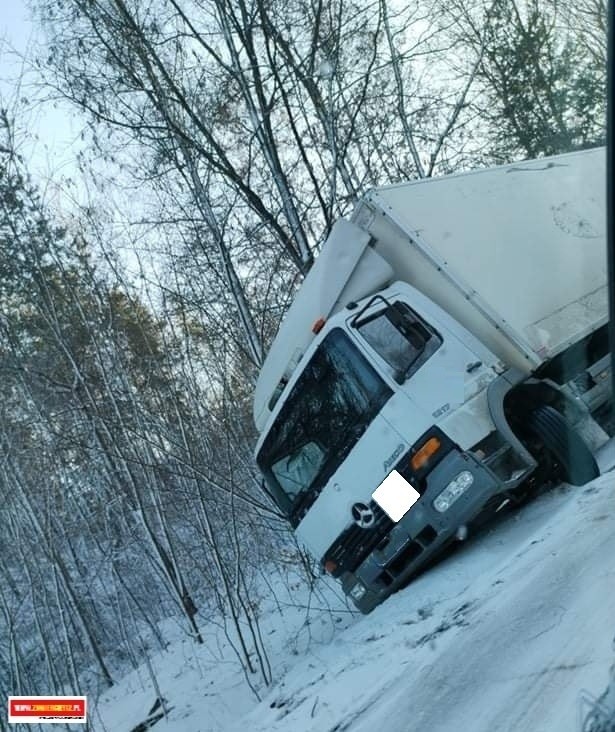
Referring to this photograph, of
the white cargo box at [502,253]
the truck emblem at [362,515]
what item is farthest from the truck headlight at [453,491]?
the white cargo box at [502,253]

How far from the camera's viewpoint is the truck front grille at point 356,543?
5234mm

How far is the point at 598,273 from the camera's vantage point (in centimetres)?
595

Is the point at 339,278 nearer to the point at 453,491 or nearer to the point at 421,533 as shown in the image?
the point at 453,491

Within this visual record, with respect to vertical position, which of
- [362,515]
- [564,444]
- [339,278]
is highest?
[339,278]

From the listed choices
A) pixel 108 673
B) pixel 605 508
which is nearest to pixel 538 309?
pixel 605 508

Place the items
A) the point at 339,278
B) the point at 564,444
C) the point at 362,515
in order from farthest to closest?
the point at 339,278
the point at 362,515
the point at 564,444

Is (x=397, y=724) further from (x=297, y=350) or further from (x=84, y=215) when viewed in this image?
(x=84, y=215)

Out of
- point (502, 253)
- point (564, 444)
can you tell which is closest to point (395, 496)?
point (564, 444)

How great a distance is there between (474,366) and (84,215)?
7.85 m

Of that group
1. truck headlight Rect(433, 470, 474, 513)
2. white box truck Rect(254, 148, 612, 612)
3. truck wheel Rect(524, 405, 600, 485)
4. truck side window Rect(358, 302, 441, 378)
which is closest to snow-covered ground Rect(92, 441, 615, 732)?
truck wheel Rect(524, 405, 600, 485)

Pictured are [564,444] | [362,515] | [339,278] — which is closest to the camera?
[564,444]

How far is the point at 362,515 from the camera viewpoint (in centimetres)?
527

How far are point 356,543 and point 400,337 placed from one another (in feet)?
5.89

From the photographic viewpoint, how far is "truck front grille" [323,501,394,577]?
5.23m
